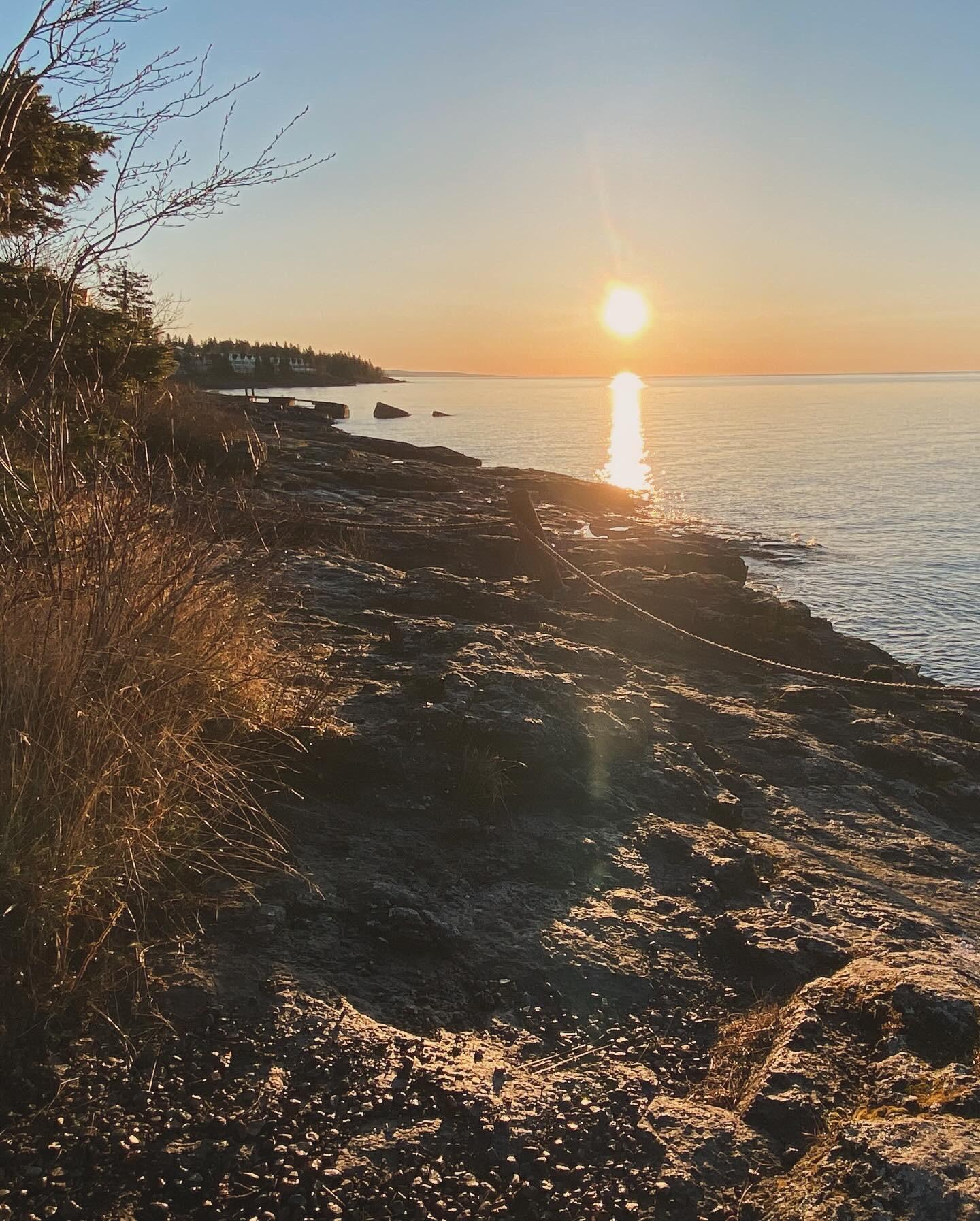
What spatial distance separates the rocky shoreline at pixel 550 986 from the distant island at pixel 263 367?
78.6 m

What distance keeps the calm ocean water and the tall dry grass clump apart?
10.1 metres

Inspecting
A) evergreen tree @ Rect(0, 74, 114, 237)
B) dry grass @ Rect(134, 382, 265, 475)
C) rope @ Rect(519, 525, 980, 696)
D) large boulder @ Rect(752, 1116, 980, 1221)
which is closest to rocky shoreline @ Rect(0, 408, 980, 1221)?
large boulder @ Rect(752, 1116, 980, 1221)

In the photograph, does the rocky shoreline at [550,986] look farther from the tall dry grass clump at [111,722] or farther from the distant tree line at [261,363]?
the distant tree line at [261,363]

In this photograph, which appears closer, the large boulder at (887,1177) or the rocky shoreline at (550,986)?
the large boulder at (887,1177)

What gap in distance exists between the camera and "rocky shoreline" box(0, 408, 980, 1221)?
219cm

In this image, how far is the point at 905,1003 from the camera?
296 cm

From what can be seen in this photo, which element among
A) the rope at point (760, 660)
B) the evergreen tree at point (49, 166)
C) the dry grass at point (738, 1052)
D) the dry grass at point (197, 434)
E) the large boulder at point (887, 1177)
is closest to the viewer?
the large boulder at point (887, 1177)

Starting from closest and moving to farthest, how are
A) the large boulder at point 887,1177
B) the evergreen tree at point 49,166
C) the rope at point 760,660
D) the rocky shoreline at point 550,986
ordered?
the large boulder at point 887,1177 → the rocky shoreline at point 550,986 → the rope at point 760,660 → the evergreen tree at point 49,166

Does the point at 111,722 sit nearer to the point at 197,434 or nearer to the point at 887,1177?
the point at 887,1177

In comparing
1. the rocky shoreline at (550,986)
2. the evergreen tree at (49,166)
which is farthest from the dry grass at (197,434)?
the rocky shoreline at (550,986)

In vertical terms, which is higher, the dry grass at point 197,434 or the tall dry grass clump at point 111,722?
the dry grass at point 197,434

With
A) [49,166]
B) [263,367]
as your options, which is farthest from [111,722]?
[263,367]

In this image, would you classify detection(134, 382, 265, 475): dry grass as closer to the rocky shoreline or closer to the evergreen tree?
the evergreen tree

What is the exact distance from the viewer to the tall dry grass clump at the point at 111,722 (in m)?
2.69
